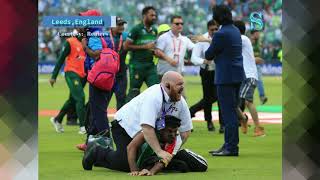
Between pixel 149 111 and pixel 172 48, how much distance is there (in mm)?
6510

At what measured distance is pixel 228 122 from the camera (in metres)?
9.09

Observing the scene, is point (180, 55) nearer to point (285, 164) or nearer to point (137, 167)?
point (137, 167)

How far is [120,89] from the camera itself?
44.7 feet

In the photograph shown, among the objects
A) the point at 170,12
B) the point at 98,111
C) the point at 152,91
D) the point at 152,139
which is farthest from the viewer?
the point at 170,12

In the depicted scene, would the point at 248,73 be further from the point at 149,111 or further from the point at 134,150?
the point at 149,111

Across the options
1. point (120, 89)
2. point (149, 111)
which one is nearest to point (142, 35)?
point (120, 89)

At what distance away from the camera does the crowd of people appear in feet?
21.5

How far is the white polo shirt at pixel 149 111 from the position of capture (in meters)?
6.43

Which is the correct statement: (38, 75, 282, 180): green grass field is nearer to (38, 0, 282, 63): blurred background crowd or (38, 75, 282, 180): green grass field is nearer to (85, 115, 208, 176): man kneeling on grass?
(85, 115, 208, 176): man kneeling on grass

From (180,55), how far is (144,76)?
0.86 m

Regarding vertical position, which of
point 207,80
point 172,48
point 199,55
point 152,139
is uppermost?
point 152,139

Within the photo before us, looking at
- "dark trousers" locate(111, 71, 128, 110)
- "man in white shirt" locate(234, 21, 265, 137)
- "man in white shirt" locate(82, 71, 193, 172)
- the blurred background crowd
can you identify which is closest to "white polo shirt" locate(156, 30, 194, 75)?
"dark trousers" locate(111, 71, 128, 110)

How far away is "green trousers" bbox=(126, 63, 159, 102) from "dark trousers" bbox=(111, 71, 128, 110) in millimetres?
188

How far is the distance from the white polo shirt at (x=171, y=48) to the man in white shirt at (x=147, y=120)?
216 inches
